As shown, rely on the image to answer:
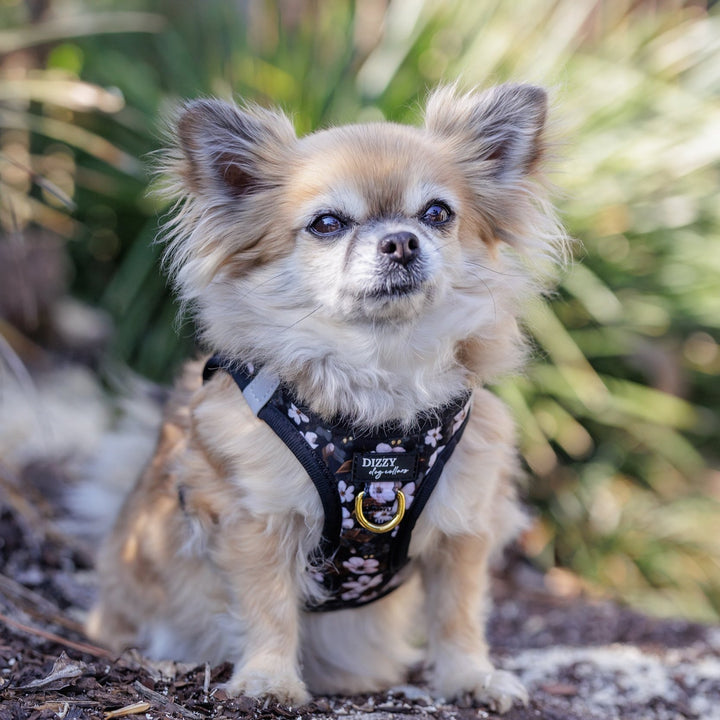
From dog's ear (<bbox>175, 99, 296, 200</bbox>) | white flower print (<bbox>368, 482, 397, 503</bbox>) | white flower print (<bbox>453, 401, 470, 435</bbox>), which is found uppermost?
dog's ear (<bbox>175, 99, 296, 200</bbox>)

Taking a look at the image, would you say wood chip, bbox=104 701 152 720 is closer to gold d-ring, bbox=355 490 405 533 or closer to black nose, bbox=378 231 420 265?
gold d-ring, bbox=355 490 405 533

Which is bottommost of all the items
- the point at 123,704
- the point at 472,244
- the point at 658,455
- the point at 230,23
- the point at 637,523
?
the point at 123,704

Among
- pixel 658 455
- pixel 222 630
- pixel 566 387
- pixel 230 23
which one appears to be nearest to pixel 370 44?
pixel 230 23

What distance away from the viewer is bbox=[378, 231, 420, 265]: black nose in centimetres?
221

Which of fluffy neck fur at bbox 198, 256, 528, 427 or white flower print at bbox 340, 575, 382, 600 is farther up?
fluffy neck fur at bbox 198, 256, 528, 427

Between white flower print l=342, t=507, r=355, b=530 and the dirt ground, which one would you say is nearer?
the dirt ground

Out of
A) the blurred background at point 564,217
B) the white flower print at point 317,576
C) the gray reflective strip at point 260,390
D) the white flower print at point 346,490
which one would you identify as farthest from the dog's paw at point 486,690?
the blurred background at point 564,217

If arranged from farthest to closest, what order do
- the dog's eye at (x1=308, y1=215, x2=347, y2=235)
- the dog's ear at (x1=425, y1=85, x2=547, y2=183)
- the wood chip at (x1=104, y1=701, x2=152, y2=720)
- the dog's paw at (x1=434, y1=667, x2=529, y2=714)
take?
the dog's ear at (x1=425, y1=85, x2=547, y2=183) → the dog's paw at (x1=434, y1=667, x2=529, y2=714) → the dog's eye at (x1=308, y1=215, x2=347, y2=235) → the wood chip at (x1=104, y1=701, x2=152, y2=720)

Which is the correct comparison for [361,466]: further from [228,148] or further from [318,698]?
[228,148]

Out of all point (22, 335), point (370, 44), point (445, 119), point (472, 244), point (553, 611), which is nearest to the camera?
point (472, 244)

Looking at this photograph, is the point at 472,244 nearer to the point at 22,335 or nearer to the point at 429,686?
the point at 429,686

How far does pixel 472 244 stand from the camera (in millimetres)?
2537

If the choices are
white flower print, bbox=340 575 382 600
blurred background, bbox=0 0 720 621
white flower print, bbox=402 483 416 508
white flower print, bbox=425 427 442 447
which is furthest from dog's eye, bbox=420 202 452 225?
blurred background, bbox=0 0 720 621

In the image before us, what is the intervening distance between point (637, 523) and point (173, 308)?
284 cm
